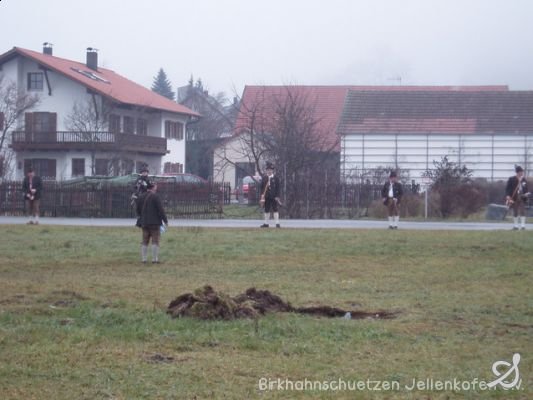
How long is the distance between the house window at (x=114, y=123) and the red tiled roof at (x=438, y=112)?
15.7 metres

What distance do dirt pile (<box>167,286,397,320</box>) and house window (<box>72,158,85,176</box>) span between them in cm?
5272

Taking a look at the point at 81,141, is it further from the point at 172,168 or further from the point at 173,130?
the point at 173,130

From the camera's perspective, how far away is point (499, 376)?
8461mm

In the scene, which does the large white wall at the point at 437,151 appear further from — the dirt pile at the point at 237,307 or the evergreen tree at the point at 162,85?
the evergreen tree at the point at 162,85

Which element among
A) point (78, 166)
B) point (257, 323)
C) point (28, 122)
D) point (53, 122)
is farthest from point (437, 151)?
point (257, 323)

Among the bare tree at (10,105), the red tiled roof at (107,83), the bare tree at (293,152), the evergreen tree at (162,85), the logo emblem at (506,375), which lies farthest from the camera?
the evergreen tree at (162,85)

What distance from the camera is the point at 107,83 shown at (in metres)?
67.6

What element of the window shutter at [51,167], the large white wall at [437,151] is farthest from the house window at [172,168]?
the large white wall at [437,151]

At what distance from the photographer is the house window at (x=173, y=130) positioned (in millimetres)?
71688

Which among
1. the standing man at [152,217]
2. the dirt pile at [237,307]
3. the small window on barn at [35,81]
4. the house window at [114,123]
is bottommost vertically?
the dirt pile at [237,307]

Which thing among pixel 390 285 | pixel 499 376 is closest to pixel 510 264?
pixel 390 285

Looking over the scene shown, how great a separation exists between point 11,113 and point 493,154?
102 ft

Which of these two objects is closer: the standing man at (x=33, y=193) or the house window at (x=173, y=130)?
the standing man at (x=33, y=193)

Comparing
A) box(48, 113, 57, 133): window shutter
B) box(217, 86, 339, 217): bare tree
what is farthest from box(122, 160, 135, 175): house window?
box(217, 86, 339, 217): bare tree
